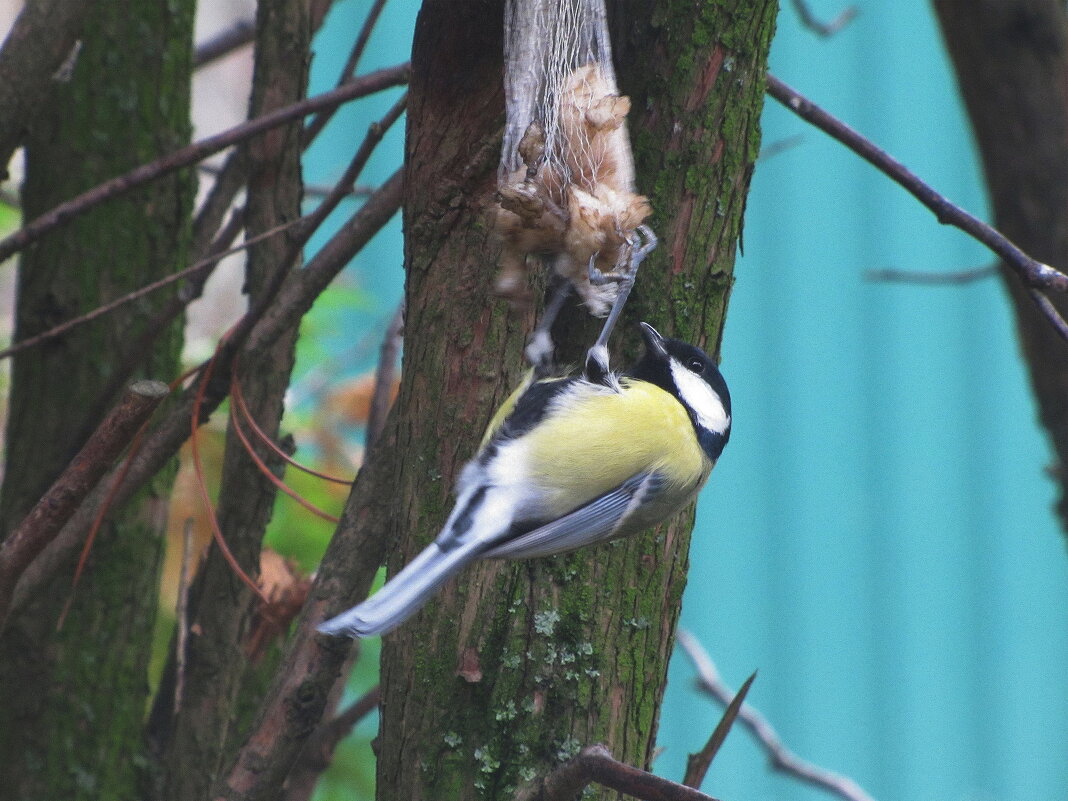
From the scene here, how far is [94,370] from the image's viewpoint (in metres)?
2.06

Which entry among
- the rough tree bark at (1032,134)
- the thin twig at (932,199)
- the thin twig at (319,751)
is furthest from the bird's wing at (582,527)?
the rough tree bark at (1032,134)

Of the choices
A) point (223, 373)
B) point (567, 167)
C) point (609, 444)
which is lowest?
point (609, 444)

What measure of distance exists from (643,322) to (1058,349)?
1179 mm

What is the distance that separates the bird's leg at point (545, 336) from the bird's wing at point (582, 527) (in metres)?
0.19

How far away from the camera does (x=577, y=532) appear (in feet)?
4.31

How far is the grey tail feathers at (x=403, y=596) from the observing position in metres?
1.08

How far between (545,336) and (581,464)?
0.18 metres

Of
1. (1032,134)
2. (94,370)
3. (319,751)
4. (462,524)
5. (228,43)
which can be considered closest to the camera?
(462,524)

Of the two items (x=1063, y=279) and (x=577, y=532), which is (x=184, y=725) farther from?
(x=1063, y=279)

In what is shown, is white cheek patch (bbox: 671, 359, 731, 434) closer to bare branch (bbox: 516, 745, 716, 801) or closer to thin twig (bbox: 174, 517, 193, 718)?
bare branch (bbox: 516, 745, 716, 801)

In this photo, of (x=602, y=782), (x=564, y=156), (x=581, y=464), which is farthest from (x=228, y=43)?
(x=602, y=782)

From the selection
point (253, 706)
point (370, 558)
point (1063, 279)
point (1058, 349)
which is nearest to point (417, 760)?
point (370, 558)

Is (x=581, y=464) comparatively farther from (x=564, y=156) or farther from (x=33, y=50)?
(x=33, y=50)

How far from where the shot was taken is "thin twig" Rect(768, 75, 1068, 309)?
4.66 feet
